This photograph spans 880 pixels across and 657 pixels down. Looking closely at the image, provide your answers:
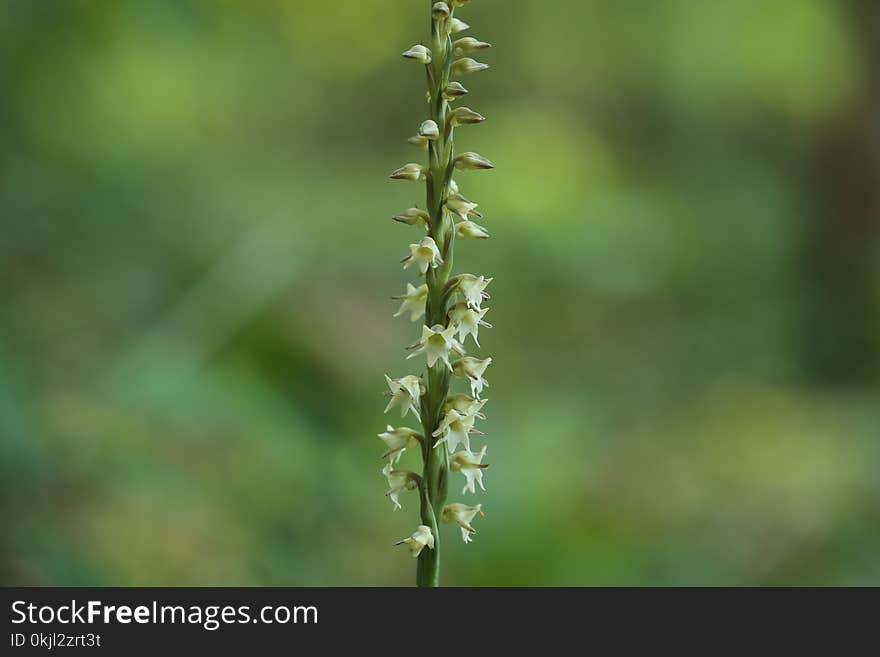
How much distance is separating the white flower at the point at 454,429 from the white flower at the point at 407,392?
2.4 inches

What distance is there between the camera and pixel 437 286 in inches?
59.2

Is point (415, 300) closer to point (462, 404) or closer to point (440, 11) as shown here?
point (462, 404)

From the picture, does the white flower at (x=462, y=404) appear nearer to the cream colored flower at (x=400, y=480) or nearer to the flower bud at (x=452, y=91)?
the cream colored flower at (x=400, y=480)

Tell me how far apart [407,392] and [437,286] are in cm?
19

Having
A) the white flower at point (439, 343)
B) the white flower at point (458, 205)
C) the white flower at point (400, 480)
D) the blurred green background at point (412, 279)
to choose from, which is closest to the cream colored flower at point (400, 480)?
the white flower at point (400, 480)

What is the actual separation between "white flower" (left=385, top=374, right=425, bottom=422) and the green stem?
0.07 feet

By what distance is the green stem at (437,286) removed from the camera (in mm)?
1501

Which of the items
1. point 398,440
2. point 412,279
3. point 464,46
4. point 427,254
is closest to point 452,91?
point 464,46

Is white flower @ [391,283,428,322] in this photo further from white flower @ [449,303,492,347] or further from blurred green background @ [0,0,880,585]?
blurred green background @ [0,0,880,585]

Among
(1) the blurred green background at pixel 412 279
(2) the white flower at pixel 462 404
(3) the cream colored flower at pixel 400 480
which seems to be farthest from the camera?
(1) the blurred green background at pixel 412 279

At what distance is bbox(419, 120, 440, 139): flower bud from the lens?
1463 mm
